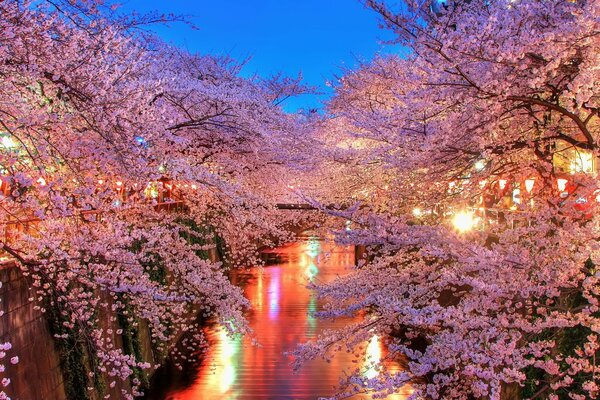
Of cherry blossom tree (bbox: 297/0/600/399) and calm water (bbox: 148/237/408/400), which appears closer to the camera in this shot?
cherry blossom tree (bbox: 297/0/600/399)

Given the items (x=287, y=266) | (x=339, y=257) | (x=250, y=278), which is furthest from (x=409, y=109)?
(x=339, y=257)

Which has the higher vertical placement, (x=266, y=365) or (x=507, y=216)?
(x=507, y=216)

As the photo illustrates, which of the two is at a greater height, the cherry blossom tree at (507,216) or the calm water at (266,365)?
the cherry blossom tree at (507,216)

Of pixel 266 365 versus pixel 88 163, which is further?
pixel 266 365

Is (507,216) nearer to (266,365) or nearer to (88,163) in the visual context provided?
(88,163)

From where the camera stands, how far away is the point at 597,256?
3.84 m

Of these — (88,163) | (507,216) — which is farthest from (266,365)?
(507,216)

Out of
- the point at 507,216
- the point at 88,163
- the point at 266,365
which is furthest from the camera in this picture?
the point at 266,365

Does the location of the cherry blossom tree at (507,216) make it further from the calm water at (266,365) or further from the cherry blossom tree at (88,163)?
the cherry blossom tree at (88,163)

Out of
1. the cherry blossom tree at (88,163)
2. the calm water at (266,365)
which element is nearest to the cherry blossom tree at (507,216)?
the calm water at (266,365)

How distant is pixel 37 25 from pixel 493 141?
4509 mm

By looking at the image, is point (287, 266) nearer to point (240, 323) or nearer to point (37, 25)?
point (240, 323)

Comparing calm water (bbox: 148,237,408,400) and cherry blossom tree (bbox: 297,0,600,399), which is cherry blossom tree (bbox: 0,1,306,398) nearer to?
calm water (bbox: 148,237,408,400)

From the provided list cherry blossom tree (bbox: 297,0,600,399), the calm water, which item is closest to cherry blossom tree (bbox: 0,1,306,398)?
the calm water
